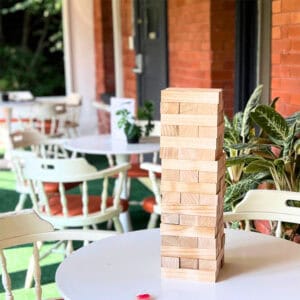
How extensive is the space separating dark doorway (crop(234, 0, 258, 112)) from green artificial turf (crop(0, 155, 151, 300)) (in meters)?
1.17

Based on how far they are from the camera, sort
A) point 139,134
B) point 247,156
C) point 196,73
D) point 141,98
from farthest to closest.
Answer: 1. point 141,98
2. point 196,73
3. point 139,134
4. point 247,156

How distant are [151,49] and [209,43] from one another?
4.41 feet

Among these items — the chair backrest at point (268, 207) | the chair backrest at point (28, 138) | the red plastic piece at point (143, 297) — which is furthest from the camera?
the chair backrest at point (28, 138)

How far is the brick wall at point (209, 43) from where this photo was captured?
4324 millimetres

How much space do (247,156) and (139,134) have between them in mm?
1466

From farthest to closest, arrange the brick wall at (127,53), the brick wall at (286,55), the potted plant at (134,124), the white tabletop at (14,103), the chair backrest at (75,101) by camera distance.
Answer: the chair backrest at (75,101) → the white tabletop at (14,103) → the brick wall at (127,53) → the potted plant at (134,124) → the brick wall at (286,55)

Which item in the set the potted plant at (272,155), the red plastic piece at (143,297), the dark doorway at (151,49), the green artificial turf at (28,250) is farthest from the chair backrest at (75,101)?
the red plastic piece at (143,297)

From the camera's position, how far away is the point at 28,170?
3043mm

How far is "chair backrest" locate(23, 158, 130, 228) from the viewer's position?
297 centimetres

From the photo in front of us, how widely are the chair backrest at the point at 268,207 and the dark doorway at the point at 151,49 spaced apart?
3237 millimetres

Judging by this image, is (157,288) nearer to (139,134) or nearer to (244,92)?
(139,134)

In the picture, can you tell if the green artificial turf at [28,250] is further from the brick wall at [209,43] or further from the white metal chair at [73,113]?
the brick wall at [209,43]

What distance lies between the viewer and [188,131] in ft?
5.16

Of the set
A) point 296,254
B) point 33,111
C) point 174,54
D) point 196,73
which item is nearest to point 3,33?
point 33,111
